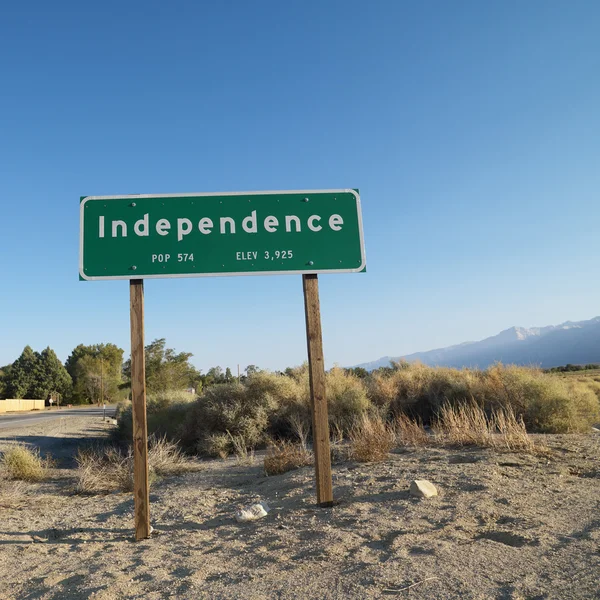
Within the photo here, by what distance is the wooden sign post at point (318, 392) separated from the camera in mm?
4961

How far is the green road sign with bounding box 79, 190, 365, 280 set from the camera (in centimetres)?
502

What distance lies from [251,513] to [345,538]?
134 centimetres

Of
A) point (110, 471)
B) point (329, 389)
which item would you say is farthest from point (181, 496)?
point (329, 389)

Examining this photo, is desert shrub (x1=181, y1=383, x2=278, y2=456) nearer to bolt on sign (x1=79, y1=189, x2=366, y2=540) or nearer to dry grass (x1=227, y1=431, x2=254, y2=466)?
dry grass (x1=227, y1=431, x2=254, y2=466)

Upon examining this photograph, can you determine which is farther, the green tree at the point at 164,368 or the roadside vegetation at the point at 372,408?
the green tree at the point at 164,368

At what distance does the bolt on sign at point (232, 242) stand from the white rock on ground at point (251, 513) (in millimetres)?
591

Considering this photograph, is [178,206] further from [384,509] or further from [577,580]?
[577,580]

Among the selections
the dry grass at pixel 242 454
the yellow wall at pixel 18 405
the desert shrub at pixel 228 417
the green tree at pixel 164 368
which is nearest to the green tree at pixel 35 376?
the yellow wall at pixel 18 405

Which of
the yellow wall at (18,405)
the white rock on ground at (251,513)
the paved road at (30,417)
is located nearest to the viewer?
the white rock on ground at (251,513)

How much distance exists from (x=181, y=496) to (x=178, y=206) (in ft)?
12.0

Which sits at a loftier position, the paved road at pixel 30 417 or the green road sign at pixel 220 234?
the green road sign at pixel 220 234

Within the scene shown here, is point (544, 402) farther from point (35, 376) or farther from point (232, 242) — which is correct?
point (35, 376)

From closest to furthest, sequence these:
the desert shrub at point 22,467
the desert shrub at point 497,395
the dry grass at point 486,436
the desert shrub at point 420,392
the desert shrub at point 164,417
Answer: the dry grass at point 486,436 < the desert shrub at point 22,467 < the desert shrub at point 497,395 < the desert shrub at point 164,417 < the desert shrub at point 420,392

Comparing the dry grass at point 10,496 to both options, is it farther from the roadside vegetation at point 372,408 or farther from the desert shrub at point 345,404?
the desert shrub at point 345,404
